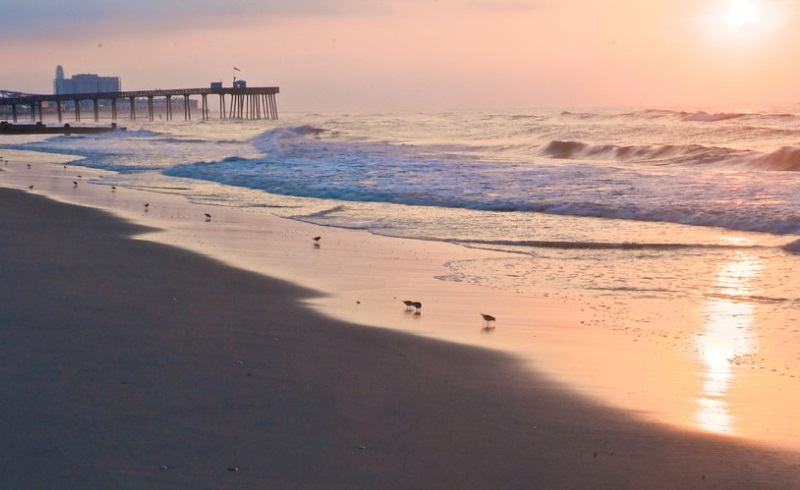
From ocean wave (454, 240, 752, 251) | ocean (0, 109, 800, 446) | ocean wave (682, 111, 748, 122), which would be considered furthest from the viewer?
ocean wave (682, 111, 748, 122)

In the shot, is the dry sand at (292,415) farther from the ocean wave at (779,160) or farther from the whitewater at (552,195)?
the ocean wave at (779,160)

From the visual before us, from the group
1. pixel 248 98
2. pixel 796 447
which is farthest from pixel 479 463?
pixel 248 98

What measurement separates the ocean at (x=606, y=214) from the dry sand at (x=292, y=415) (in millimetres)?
853

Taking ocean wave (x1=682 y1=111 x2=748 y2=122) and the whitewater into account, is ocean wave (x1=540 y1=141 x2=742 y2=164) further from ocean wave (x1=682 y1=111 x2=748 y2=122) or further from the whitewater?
ocean wave (x1=682 y1=111 x2=748 y2=122)

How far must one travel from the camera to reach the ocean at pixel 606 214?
7.44 meters

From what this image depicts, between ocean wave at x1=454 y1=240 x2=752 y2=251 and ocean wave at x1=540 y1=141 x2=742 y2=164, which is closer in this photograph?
ocean wave at x1=454 y1=240 x2=752 y2=251

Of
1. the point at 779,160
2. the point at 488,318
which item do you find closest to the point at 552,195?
the point at 488,318

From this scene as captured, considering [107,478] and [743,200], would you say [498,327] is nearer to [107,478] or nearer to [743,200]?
[107,478]

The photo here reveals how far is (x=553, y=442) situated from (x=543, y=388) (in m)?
0.99

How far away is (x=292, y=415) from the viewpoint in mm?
4438

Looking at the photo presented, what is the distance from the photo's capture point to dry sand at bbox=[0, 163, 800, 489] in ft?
12.3

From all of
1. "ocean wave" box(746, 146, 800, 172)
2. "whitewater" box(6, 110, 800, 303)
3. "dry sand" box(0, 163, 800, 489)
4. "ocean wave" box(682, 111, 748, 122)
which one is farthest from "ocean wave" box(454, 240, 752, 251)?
"ocean wave" box(682, 111, 748, 122)

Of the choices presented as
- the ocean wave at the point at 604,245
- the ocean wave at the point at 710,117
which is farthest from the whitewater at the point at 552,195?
the ocean wave at the point at 710,117

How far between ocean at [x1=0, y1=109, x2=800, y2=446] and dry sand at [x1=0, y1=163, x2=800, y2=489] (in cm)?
85
